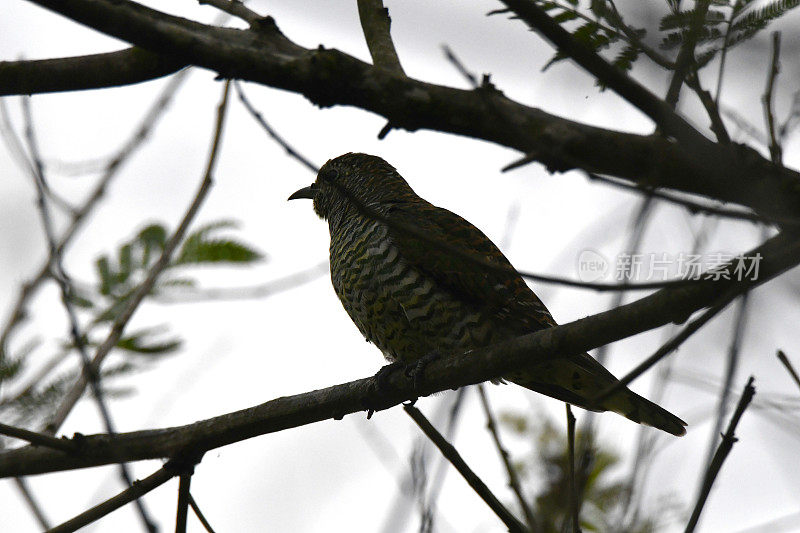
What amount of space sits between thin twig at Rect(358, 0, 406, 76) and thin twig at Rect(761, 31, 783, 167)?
128 cm

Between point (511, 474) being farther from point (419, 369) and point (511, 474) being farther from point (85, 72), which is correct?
point (85, 72)

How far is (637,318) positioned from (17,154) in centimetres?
341

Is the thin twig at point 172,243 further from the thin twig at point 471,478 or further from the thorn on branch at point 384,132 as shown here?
the thorn on branch at point 384,132

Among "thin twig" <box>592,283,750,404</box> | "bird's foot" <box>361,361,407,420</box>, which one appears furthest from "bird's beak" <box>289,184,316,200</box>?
"thin twig" <box>592,283,750,404</box>

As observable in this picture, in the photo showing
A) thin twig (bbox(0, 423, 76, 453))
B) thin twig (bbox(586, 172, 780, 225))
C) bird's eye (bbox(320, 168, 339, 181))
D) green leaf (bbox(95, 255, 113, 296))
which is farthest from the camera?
bird's eye (bbox(320, 168, 339, 181))

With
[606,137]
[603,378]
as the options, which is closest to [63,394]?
[603,378]

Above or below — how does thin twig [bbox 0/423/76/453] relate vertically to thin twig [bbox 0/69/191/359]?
below

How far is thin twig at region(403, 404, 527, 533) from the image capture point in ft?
10.3

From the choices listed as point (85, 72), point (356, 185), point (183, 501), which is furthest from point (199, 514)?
point (356, 185)

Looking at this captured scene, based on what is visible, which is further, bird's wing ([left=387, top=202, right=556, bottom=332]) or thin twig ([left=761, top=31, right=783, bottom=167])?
bird's wing ([left=387, top=202, right=556, bottom=332])

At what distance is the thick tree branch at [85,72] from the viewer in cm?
298

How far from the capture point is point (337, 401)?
3.68 m

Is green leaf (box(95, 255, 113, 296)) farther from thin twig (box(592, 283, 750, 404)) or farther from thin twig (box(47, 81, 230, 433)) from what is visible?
thin twig (box(592, 283, 750, 404))

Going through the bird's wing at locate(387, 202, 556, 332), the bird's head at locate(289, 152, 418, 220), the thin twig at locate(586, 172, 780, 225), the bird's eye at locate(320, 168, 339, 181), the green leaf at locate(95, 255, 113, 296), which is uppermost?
the bird's eye at locate(320, 168, 339, 181)
